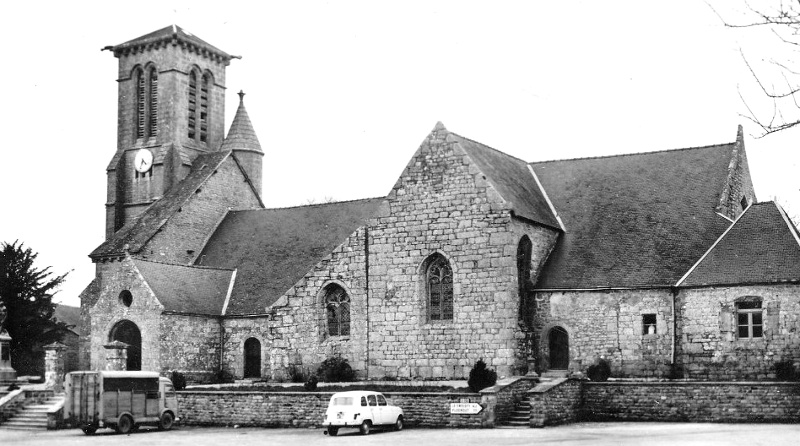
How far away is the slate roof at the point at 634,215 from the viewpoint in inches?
1474

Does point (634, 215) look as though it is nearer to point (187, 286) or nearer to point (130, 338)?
point (187, 286)

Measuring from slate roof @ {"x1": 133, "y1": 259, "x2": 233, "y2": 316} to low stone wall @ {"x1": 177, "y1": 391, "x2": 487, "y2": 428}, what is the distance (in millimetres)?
9168

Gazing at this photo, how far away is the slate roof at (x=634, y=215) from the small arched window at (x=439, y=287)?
3.23 m

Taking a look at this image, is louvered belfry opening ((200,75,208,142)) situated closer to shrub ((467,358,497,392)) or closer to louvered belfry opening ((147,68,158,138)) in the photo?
louvered belfry opening ((147,68,158,138))

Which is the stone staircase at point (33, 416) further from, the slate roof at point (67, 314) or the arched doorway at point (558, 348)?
the slate roof at point (67, 314)

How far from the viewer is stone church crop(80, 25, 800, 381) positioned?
35531mm

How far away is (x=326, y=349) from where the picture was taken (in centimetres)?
3997

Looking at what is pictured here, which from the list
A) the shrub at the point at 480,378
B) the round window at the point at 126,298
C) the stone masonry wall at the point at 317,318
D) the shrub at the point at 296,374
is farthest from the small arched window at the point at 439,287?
the round window at the point at 126,298

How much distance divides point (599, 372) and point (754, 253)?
642 centimetres

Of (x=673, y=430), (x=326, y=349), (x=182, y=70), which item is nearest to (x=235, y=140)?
(x=182, y=70)

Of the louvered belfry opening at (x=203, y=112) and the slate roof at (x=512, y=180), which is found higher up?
the louvered belfry opening at (x=203, y=112)

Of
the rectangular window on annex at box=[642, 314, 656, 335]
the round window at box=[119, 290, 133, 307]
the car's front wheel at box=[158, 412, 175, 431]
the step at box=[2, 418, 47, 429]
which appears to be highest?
the round window at box=[119, 290, 133, 307]

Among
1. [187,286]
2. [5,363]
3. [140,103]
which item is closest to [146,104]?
[140,103]

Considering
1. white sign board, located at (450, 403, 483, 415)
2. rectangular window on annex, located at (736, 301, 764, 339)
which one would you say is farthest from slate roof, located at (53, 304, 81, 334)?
rectangular window on annex, located at (736, 301, 764, 339)
